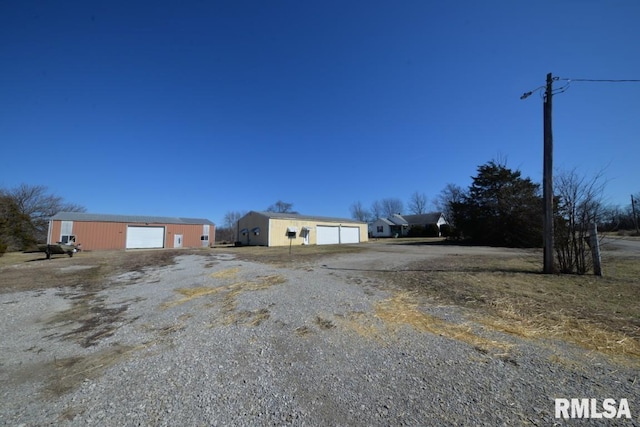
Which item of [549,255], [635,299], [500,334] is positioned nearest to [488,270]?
[549,255]

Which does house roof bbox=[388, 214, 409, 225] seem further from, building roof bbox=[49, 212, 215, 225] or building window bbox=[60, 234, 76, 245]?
building window bbox=[60, 234, 76, 245]

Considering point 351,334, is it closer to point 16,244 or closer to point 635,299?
point 635,299

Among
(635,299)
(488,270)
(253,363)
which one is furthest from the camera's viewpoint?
(488,270)

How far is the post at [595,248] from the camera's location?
25.6 feet

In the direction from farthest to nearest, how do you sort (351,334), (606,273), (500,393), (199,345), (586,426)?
(606,273)
(351,334)
(199,345)
(500,393)
(586,426)

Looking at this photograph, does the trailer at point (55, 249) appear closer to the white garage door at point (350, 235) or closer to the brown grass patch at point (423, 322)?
the brown grass patch at point (423, 322)

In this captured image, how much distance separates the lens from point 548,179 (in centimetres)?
859

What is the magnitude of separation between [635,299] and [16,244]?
39578 millimetres

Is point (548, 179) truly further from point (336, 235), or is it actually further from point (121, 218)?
point (121, 218)

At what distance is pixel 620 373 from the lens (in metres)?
2.67

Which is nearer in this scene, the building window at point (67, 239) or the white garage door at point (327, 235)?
the building window at point (67, 239)
